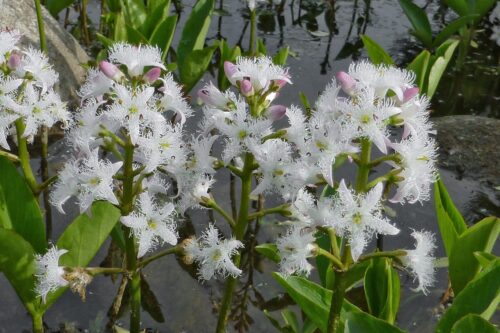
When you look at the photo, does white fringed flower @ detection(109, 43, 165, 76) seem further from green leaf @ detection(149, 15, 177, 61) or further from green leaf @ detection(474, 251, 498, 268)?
green leaf @ detection(149, 15, 177, 61)

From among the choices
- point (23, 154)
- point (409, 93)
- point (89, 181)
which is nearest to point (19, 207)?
point (23, 154)

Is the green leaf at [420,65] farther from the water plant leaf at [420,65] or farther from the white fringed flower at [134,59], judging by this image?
the white fringed flower at [134,59]

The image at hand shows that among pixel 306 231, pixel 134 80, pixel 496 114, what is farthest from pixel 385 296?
pixel 496 114

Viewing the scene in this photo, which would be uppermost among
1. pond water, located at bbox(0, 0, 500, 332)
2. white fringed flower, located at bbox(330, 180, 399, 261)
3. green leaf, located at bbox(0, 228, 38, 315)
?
white fringed flower, located at bbox(330, 180, 399, 261)

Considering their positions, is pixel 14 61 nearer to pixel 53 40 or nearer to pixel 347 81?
pixel 347 81

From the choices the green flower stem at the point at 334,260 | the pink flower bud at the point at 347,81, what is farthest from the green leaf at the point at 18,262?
the pink flower bud at the point at 347,81

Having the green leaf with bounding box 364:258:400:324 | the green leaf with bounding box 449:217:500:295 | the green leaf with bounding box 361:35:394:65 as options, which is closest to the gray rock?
the green leaf with bounding box 361:35:394:65
